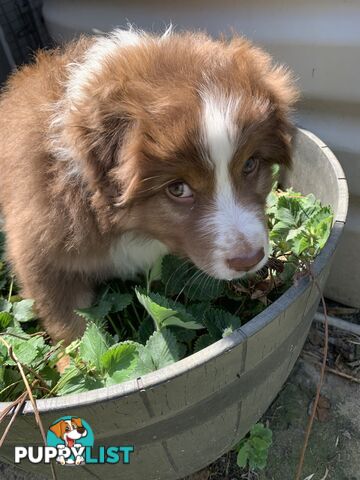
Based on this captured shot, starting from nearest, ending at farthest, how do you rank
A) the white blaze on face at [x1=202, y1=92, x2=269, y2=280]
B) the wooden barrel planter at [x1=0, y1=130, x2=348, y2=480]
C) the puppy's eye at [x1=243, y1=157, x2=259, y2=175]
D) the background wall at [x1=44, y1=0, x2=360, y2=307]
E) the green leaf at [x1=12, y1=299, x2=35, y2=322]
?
the wooden barrel planter at [x1=0, y1=130, x2=348, y2=480], the white blaze on face at [x1=202, y1=92, x2=269, y2=280], the puppy's eye at [x1=243, y1=157, x2=259, y2=175], the green leaf at [x1=12, y1=299, x2=35, y2=322], the background wall at [x1=44, y1=0, x2=360, y2=307]

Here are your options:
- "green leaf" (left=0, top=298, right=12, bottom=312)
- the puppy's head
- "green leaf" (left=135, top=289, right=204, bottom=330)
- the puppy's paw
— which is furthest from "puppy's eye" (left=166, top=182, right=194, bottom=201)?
"green leaf" (left=0, top=298, right=12, bottom=312)

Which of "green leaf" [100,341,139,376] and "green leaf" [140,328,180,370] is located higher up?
"green leaf" [100,341,139,376]

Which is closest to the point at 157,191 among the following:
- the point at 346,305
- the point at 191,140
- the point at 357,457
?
the point at 191,140

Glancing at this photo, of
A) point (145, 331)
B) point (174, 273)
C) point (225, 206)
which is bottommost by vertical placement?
point (145, 331)

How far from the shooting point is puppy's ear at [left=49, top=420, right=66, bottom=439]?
1.62 m

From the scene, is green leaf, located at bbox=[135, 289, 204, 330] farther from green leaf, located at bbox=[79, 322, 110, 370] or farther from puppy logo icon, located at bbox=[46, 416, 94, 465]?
puppy logo icon, located at bbox=[46, 416, 94, 465]

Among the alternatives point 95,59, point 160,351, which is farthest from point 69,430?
point 95,59

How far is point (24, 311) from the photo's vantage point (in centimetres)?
240

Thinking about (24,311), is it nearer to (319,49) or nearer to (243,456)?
(243,456)

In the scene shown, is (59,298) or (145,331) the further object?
(59,298)

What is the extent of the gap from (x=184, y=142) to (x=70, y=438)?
3.33ft

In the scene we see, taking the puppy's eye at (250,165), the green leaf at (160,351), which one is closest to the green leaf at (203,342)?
the green leaf at (160,351)

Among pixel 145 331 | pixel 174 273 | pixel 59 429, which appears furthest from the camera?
pixel 174 273

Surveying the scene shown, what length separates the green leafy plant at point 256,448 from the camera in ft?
8.04
